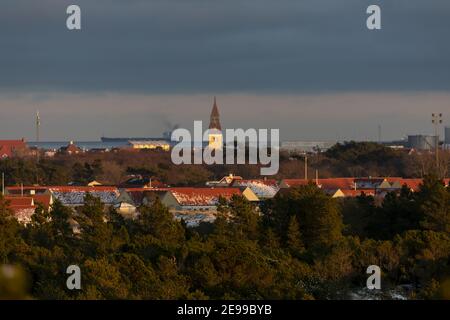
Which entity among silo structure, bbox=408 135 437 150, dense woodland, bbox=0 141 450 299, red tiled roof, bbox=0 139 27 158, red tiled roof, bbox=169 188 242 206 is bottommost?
dense woodland, bbox=0 141 450 299

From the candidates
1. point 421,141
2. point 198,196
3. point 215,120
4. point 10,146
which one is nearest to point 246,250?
point 198,196


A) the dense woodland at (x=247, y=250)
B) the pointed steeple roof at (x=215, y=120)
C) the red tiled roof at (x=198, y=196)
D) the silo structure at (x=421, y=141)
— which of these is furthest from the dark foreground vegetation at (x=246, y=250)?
the silo structure at (x=421, y=141)

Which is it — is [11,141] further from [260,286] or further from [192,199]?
[260,286]

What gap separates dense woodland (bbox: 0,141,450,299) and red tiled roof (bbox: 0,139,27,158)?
84.1m

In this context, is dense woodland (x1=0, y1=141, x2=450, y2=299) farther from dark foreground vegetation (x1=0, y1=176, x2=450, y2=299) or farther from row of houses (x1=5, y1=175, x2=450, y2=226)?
row of houses (x1=5, y1=175, x2=450, y2=226)

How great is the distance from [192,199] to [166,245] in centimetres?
3647

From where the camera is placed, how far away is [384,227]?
38.1 metres

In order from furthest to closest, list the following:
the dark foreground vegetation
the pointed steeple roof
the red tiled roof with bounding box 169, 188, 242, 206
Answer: the pointed steeple roof, the red tiled roof with bounding box 169, 188, 242, 206, the dark foreground vegetation

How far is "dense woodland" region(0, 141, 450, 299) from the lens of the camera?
23.7 meters

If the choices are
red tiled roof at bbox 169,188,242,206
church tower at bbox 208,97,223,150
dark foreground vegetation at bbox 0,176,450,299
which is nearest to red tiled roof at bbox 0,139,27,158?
church tower at bbox 208,97,223,150

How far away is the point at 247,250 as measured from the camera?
87.0 ft

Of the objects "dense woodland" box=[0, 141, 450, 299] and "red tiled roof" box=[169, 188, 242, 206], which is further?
"red tiled roof" box=[169, 188, 242, 206]
